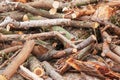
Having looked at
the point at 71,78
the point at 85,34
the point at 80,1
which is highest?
the point at 80,1

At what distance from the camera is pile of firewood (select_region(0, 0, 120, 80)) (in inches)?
240

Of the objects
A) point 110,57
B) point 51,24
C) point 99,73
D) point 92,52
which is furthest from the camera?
point 51,24

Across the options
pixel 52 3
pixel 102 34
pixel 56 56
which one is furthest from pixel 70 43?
pixel 52 3

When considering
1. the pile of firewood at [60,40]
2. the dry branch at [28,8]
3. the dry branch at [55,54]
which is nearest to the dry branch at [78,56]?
the pile of firewood at [60,40]

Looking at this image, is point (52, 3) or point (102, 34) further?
point (52, 3)

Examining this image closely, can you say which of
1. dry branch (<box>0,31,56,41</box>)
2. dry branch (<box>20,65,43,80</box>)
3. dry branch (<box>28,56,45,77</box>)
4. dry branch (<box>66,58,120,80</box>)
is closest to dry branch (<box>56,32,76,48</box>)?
dry branch (<box>0,31,56,41</box>)

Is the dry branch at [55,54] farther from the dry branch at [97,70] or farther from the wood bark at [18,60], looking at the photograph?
the dry branch at [97,70]

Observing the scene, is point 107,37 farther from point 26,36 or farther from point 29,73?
point 29,73

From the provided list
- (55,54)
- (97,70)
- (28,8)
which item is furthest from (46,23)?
(97,70)

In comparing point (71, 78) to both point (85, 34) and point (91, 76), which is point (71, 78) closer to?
point (91, 76)

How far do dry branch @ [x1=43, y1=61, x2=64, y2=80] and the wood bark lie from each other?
1.44 feet

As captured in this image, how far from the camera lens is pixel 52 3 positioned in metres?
7.78

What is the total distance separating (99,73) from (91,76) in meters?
0.22

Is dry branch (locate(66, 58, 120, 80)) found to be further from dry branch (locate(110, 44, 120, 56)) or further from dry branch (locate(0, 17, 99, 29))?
dry branch (locate(0, 17, 99, 29))
